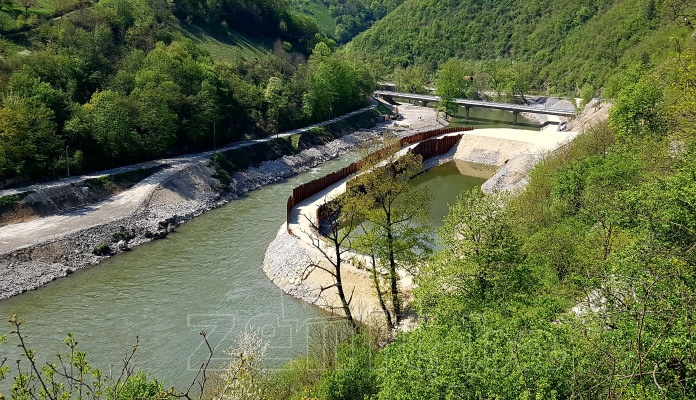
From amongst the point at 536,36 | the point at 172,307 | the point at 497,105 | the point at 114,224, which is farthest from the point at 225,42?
the point at 536,36

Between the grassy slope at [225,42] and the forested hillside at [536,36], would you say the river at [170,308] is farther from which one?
the forested hillside at [536,36]

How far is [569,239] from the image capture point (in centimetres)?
2597

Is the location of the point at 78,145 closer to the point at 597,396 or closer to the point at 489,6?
the point at 597,396

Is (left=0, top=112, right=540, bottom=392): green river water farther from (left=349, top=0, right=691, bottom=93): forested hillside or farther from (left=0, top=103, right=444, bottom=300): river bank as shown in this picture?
(left=349, top=0, right=691, bottom=93): forested hillside

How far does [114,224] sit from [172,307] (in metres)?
14.3

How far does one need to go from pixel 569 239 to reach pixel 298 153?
4905cm

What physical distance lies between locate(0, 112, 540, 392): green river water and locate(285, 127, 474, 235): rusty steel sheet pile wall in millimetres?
4676

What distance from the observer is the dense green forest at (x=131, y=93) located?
48.2m

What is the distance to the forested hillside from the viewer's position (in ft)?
349

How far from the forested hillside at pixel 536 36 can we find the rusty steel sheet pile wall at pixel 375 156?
34.3 meters

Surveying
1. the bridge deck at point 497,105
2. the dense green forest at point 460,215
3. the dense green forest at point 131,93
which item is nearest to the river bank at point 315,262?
the dense green forest at point 460,215

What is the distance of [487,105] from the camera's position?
106 metres

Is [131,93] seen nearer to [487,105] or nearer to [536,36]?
[487,105]

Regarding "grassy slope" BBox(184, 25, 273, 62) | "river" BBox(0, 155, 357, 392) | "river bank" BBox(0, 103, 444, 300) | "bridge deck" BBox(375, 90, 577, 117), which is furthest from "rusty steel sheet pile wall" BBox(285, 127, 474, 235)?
"grassy slope" BBox(184, 25, 273, 62)
